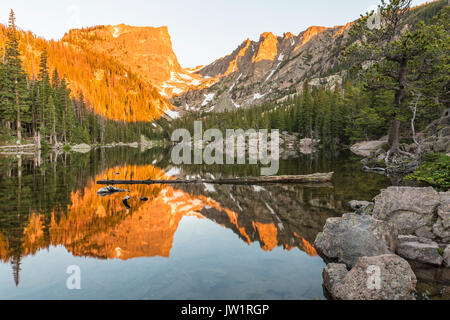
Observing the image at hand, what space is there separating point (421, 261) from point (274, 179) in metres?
14.5

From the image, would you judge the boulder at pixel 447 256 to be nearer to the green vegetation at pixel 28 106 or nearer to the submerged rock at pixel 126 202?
the submerged rock at pixel 126 202

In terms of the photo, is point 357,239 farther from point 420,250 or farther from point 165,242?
point 165,242

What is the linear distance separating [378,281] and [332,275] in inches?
48.2

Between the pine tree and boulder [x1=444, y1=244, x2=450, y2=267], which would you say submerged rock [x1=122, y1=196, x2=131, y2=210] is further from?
the pine tree

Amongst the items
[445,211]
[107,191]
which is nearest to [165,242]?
[107,191]

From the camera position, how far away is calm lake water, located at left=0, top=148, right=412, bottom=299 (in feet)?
24.3

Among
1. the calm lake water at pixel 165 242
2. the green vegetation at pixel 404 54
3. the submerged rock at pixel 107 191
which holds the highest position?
the green vegetation at pixel 404 54

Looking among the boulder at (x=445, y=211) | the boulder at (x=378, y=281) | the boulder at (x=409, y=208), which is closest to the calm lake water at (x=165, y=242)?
the boulder at (x=378, y=281)

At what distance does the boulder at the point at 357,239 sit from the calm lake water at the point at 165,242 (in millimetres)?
728

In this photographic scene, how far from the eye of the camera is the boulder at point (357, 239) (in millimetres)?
8039

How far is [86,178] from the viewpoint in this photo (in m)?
25.0

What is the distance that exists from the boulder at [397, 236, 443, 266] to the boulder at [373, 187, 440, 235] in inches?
32.5

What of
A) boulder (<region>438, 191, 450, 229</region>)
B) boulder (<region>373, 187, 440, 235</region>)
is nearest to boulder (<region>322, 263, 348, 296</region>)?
boulder (<region>373, 187, 440, 235</region>)
